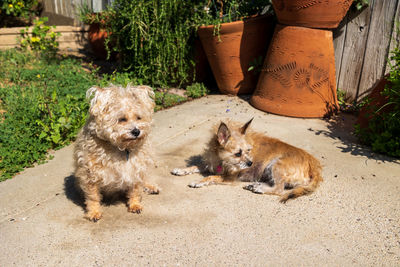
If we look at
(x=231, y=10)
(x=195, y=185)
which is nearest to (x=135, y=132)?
(x=195, y=185)

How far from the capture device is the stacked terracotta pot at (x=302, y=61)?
5.55 m

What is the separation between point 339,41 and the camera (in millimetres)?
6246

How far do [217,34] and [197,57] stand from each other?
1.01 meters

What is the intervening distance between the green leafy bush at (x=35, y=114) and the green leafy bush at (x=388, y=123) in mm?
4323

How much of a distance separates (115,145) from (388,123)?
367 centimetres

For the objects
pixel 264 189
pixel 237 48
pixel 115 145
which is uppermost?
pixel 237 48

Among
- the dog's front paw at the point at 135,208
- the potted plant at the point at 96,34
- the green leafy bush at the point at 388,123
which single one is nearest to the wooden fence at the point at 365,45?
the green leafy bush at the point at 388,123

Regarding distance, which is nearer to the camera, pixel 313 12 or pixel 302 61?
pixel 313 12

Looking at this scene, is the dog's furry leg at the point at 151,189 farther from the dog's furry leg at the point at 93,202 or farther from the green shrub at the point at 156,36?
the green shrub at the point at 156,36

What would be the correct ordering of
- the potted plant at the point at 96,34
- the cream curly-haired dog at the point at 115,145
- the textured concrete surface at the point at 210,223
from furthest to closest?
the potted plant at the point at 96,34
the cream curly-haired dog at the point at 115,145
the textured concrete surface at the point at 210,223

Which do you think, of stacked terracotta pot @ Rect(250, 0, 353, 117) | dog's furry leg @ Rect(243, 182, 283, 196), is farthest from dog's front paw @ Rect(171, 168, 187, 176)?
stacked terracotta pot @ Rect(250, 0, 353, 117)

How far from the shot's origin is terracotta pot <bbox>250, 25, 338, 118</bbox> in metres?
5.68

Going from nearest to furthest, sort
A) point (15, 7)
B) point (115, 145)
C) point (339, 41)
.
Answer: point (115, 145) < point (339, 41) < point (15, 7)

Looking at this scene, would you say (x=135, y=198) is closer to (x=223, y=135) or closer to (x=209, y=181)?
(x=209, y=181)
